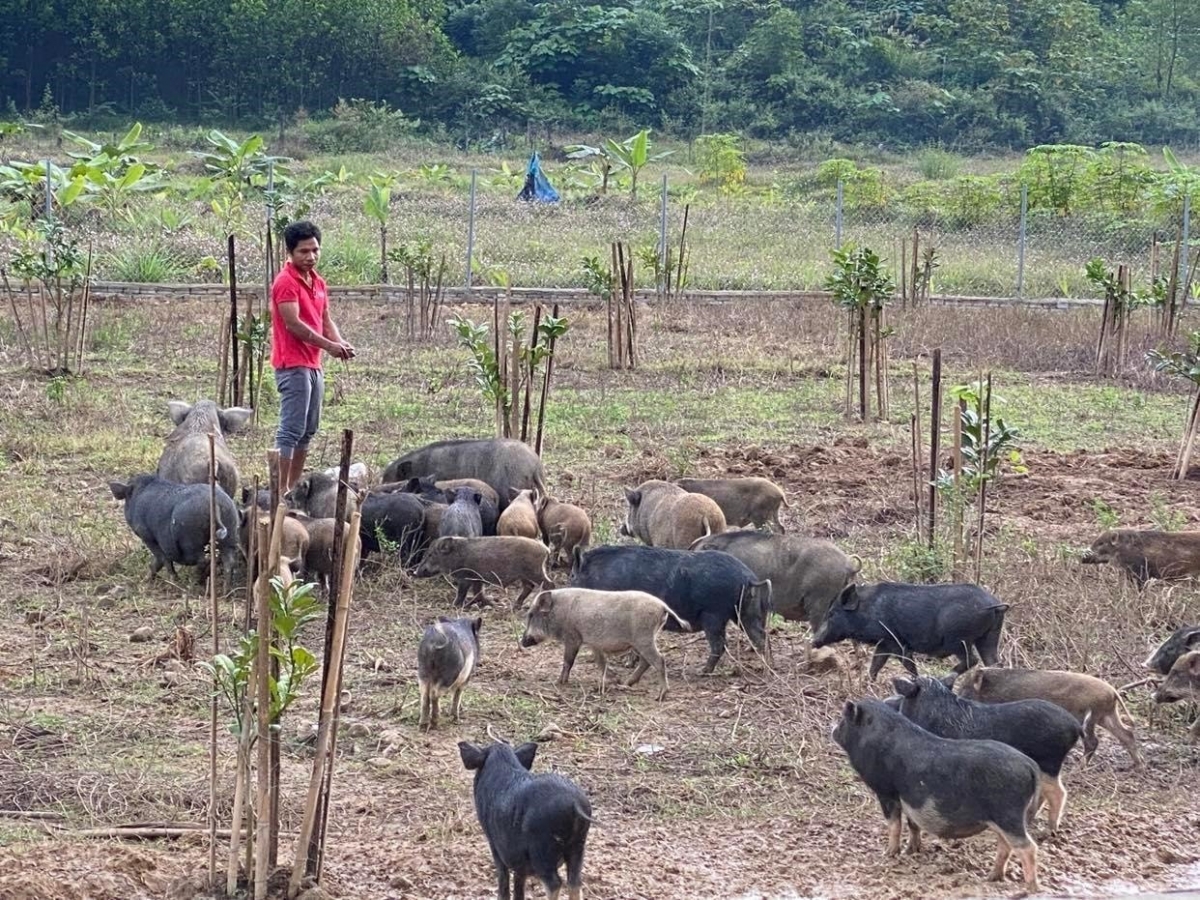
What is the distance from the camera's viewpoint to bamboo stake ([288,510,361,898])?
4.73m

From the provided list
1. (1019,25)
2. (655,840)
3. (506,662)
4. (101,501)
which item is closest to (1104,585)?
(506,662)

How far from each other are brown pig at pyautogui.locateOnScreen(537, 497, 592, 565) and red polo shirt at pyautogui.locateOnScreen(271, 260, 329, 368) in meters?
1.67

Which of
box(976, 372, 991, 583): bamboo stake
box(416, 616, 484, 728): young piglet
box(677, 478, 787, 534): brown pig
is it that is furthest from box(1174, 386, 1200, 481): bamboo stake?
box(416, 616, 484, 728): young piglet

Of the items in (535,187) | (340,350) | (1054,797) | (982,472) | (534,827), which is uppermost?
(535,187)

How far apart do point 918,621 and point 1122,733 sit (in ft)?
3.51

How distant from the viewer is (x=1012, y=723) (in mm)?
5539

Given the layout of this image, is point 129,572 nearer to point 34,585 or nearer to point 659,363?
point 34,585

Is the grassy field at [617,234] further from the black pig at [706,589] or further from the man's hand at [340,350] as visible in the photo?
the black pig at [706,589]

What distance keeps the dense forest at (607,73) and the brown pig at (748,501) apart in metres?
33.8

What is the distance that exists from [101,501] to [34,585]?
1792 millimetres

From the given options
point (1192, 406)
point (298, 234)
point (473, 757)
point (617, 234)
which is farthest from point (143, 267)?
point (473, 757)

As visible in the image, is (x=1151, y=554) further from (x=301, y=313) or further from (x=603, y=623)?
(x=301, y=313)

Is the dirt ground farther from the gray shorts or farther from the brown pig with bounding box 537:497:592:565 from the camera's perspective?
the gray shorts

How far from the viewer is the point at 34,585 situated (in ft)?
27.3
